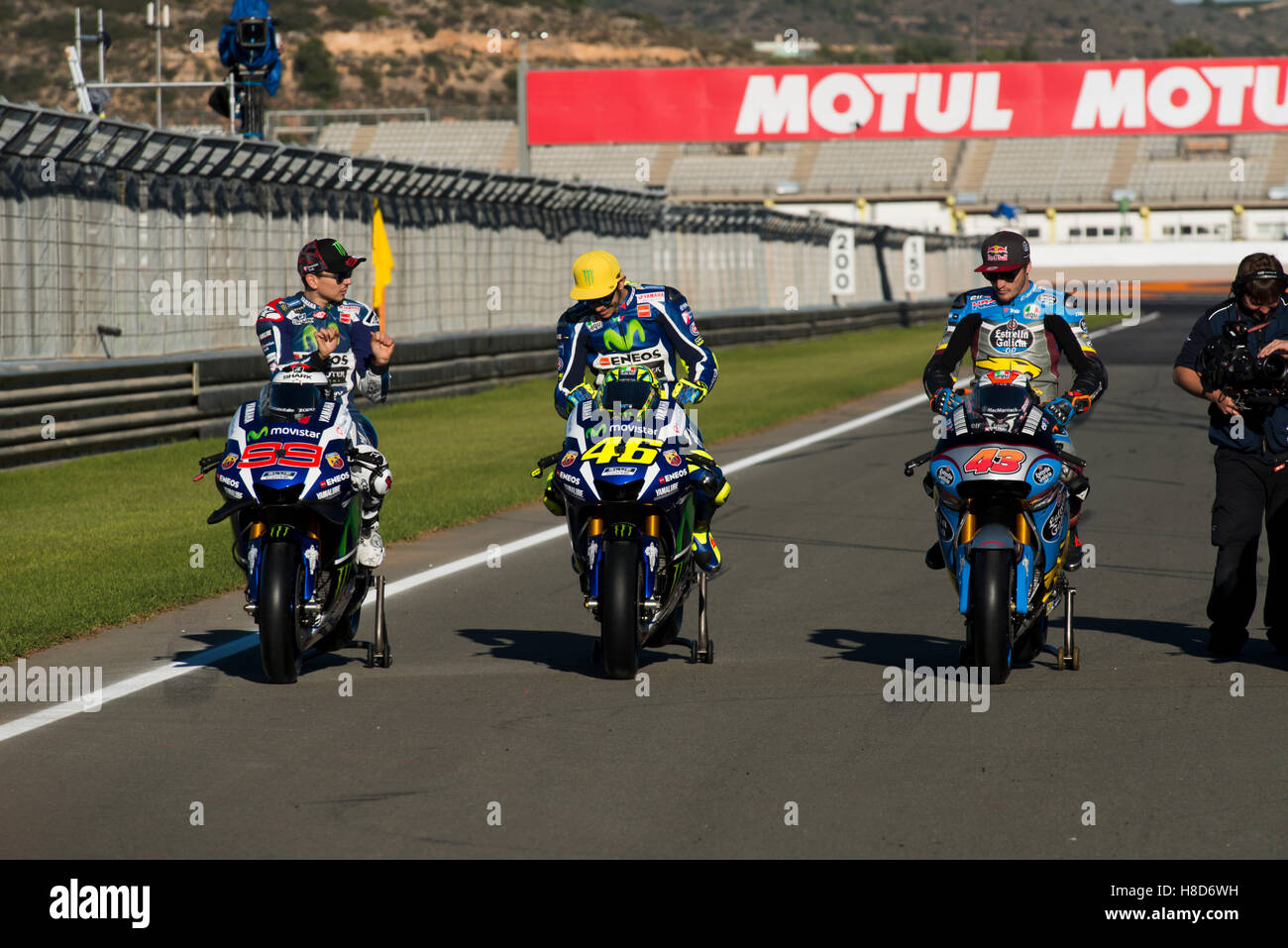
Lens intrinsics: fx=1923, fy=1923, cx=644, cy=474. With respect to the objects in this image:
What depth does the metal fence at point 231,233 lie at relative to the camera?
1780 cm

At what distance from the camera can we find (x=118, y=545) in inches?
477

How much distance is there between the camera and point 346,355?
8.34 m

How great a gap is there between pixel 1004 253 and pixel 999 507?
49.5 inches

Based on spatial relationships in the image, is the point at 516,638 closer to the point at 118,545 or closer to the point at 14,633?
the point at 14,633

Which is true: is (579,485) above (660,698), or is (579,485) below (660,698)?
above

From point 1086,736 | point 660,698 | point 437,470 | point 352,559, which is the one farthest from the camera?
point 437,470

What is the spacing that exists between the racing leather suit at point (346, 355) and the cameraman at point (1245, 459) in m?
3.60

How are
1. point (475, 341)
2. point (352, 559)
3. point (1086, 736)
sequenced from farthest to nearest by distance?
1. point (475, 341)
2. point (352, 559)
3. point (1086, 736)

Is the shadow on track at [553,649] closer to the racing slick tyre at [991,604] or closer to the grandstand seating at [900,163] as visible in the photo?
the racing slick tyre at [991,604]

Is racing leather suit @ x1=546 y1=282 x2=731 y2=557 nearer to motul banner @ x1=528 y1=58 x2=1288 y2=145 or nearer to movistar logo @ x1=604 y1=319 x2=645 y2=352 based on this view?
movistar logo @ x1=604 y1=319 x2=645 y2=352

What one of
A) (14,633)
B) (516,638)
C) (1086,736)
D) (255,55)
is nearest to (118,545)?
(14,633)

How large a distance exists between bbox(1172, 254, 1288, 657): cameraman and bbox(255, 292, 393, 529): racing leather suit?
3.60 metres

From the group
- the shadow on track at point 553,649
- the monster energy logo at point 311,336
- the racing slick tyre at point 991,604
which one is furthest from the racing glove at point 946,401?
the monster energy logo at point 311,336
